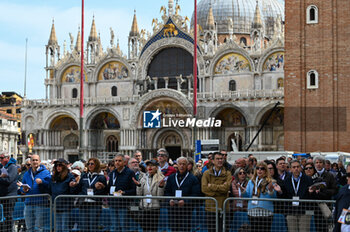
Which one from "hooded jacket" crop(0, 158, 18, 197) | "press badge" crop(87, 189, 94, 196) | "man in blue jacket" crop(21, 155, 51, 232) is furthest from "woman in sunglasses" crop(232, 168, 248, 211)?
"hooded jacket" crop(0, 158, 18, 197)

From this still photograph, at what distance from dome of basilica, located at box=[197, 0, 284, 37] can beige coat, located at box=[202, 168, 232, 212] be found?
1940 inches

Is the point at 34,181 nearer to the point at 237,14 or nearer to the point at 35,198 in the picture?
the point at 35,198

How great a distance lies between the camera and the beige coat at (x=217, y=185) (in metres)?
10.8

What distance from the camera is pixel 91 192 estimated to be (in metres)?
11.2

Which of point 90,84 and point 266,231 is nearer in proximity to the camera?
point 266,231

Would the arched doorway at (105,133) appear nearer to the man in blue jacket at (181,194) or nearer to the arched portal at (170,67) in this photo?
the arched portal at (170,67)

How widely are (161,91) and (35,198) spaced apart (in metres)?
34.7

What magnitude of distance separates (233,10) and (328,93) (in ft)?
Answer: 105

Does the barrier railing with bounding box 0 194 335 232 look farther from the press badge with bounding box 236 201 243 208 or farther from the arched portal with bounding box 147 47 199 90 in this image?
the arched portal with bounding box 147 47 199 90

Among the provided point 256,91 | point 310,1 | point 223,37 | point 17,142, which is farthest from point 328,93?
point 17,142

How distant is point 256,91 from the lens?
43.0m

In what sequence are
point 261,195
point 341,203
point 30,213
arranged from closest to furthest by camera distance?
point 341,203, point 261,195, point 30,213

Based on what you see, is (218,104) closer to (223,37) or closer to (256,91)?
(256,91)

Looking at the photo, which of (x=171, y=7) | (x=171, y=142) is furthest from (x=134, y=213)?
(x=171, y=7)
